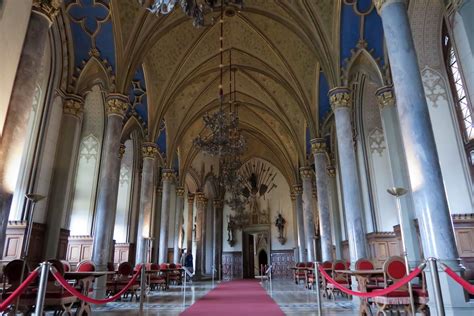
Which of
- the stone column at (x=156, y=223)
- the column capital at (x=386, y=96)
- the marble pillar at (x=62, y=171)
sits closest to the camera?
the marble pillar at (x=62, y=171)

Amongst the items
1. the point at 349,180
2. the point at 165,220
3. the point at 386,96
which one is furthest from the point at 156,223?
the point at 386,96

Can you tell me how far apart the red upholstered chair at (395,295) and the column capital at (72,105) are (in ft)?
27.9

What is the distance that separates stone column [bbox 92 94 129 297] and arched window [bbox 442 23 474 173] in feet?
28.5

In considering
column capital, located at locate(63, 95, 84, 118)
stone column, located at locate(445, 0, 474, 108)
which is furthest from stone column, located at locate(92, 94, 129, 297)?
stone column, located at locate(445, 0, 474, 108)

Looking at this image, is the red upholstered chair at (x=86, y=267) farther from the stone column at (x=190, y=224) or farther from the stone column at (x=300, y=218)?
the stone column at (x=190, y=224)

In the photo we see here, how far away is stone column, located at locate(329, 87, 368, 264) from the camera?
751 cm

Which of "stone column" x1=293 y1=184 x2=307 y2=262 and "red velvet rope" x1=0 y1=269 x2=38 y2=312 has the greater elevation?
"stone column" x1=293 y1=184 x2=307 y2=262

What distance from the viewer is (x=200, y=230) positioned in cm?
2183

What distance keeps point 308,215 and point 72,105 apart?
10657 millimetres

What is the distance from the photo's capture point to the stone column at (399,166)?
7.32 meters

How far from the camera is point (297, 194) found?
18.5 metres

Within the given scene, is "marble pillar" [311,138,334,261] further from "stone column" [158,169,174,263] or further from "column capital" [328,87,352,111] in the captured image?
"stone column" [158,169,174,263]

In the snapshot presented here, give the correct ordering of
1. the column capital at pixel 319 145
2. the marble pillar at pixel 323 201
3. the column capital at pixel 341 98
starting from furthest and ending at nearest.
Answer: the column capital at pixel 319 145 → the marble pillar at pixel 323 201 → the column capital at pixel 341 98

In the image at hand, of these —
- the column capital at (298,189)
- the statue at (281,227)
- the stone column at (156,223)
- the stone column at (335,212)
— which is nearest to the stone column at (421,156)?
the stone column at (335,212)
